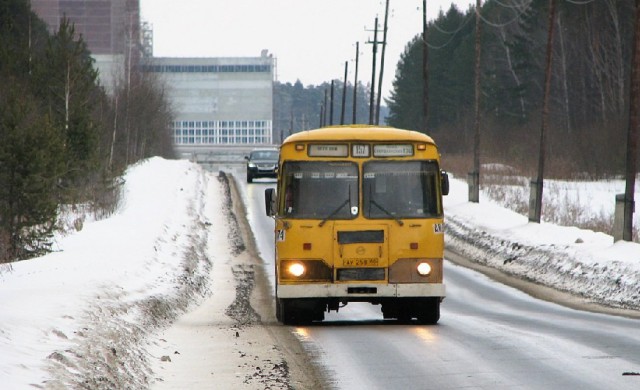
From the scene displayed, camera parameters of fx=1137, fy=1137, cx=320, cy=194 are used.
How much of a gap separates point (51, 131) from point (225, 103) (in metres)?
160

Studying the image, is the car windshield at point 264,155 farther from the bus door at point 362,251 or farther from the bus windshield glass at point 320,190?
the bus door at point 362,251

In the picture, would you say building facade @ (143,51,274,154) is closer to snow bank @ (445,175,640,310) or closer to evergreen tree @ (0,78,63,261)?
snow bank @ (445,175,640,310)

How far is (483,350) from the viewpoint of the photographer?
12.9 metres

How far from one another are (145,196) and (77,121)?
143 inches

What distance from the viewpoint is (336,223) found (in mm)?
16016

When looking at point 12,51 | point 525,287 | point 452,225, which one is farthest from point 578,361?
point 12,51

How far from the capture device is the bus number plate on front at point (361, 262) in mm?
15969

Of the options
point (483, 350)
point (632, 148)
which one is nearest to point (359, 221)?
point (483, 350)

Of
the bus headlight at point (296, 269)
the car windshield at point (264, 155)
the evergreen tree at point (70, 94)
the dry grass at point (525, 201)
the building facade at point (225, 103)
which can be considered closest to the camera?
the bus headlight at point (296, 269)

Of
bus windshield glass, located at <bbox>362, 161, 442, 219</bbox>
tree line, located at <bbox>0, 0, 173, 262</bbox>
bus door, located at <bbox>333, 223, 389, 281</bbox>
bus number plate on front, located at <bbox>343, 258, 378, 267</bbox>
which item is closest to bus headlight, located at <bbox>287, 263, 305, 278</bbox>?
bus door, located at <bbox>333, 223, 389, 281</bbox>

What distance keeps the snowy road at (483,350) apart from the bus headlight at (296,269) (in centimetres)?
78

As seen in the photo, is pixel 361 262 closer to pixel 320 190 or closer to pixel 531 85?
pixel 320 190

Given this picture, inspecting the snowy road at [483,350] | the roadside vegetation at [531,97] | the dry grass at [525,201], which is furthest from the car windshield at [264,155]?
the snowy road at [483,350]

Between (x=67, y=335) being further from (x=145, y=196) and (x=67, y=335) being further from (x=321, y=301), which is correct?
(x=145, y=196)
